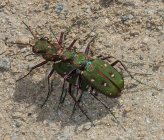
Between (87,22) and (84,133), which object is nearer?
(84,133)

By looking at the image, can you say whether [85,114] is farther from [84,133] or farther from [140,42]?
[140,42]

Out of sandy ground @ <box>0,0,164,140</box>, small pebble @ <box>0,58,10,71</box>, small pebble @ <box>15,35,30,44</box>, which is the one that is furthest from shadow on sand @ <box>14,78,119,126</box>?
small pebble @ <box>15,35,30,44</box>

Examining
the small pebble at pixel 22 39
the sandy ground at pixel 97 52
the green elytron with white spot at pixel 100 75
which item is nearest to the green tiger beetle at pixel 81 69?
the green elytron with white spot at pixel 100 75

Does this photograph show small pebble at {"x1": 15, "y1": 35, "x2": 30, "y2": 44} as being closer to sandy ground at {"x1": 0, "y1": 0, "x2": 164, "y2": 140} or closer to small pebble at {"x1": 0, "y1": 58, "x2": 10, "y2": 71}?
sandy ground at {"x1": 0, "y1": 0, "x2": 164, "y2": 140}

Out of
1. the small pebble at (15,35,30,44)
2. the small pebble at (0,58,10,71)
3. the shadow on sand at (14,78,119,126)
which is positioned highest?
the small pebble at (15,35,30,44)

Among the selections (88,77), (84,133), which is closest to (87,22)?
(88,77)
